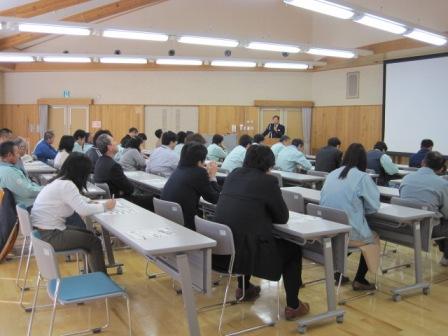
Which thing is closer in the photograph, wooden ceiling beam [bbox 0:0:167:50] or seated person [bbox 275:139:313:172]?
seated person [bbox 275:139:313:172]

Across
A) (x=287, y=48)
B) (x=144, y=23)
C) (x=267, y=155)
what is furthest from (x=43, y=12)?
(x=267, y=155)

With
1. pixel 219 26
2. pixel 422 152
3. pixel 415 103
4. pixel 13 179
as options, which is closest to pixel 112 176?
pixel 13 179

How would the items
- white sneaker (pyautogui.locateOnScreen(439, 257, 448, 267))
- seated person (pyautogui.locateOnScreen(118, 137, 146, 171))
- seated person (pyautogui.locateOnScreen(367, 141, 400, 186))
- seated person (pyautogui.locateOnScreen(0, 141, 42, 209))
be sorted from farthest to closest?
seated person (pyautogui.locateOnScreen(367, 141, 400, 186))
seated person (pyautogui.locateOnScreen(118, 137, 146, 171))
white sneaker (pyautogui.locateOnScreen(439, 257, 448, 267))
seated person (pyautogui.locateOnScreen(0, 141, 42, 209))

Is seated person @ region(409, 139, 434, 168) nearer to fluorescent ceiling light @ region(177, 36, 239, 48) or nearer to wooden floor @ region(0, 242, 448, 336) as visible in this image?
fluorescent ceiling light @ region(177, 36, 239, 48)

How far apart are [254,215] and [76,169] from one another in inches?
55.4

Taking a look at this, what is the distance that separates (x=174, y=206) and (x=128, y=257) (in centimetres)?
179

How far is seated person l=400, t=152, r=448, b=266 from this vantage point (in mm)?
4719

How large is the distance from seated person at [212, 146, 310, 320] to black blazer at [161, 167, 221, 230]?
2.12ft

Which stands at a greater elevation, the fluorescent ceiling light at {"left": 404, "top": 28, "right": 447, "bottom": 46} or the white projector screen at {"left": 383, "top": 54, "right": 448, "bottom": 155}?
the fluorescent ceiling light at {"left": 404, "top": 28, "right": 447, "bottom": 46}

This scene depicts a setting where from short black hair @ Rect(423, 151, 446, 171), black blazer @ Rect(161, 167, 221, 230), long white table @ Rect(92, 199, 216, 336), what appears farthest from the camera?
short black hair @ Rect(423, 151, 446, 171)

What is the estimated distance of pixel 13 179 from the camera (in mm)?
4672

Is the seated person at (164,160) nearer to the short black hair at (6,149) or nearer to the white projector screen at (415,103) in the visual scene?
the short black hair at (6,149)

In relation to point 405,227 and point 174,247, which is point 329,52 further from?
point 174,247

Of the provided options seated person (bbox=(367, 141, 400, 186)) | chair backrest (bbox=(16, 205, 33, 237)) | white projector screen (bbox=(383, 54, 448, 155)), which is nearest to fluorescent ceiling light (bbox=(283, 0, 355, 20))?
seated person (bbox=(367, 141, 400, 186))
